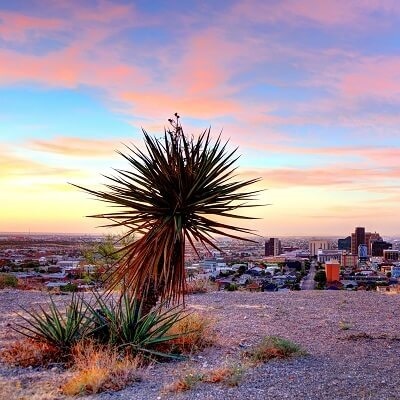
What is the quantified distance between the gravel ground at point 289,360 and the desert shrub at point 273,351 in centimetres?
18

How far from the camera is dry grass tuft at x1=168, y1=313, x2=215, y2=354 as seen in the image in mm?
9094

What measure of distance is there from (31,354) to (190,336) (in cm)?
247

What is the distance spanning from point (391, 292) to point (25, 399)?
48.7 feet

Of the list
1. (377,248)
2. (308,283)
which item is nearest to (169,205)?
(308,283)

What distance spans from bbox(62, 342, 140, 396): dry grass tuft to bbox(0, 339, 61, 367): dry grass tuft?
15.9 inches

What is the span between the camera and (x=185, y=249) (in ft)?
29.2

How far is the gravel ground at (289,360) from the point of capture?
6.72 meters

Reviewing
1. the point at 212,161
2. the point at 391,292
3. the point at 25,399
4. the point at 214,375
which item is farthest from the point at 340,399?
the point at 391,292

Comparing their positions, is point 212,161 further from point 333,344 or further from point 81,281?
point 81,281

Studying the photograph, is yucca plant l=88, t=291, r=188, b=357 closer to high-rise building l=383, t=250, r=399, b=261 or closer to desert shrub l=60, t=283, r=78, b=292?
desert shrub l=60, t=283, r=78, b=292

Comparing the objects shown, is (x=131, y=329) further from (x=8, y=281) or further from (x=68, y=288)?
(x=8, y=281)

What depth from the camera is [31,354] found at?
8352 millimetres

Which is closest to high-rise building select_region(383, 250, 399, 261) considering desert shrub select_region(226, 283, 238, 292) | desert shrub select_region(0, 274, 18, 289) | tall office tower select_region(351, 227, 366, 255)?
tall office tower select_region(351, 227, 366, 255)

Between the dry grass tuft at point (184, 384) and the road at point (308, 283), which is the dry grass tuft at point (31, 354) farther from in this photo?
the road at point (308, 283)
